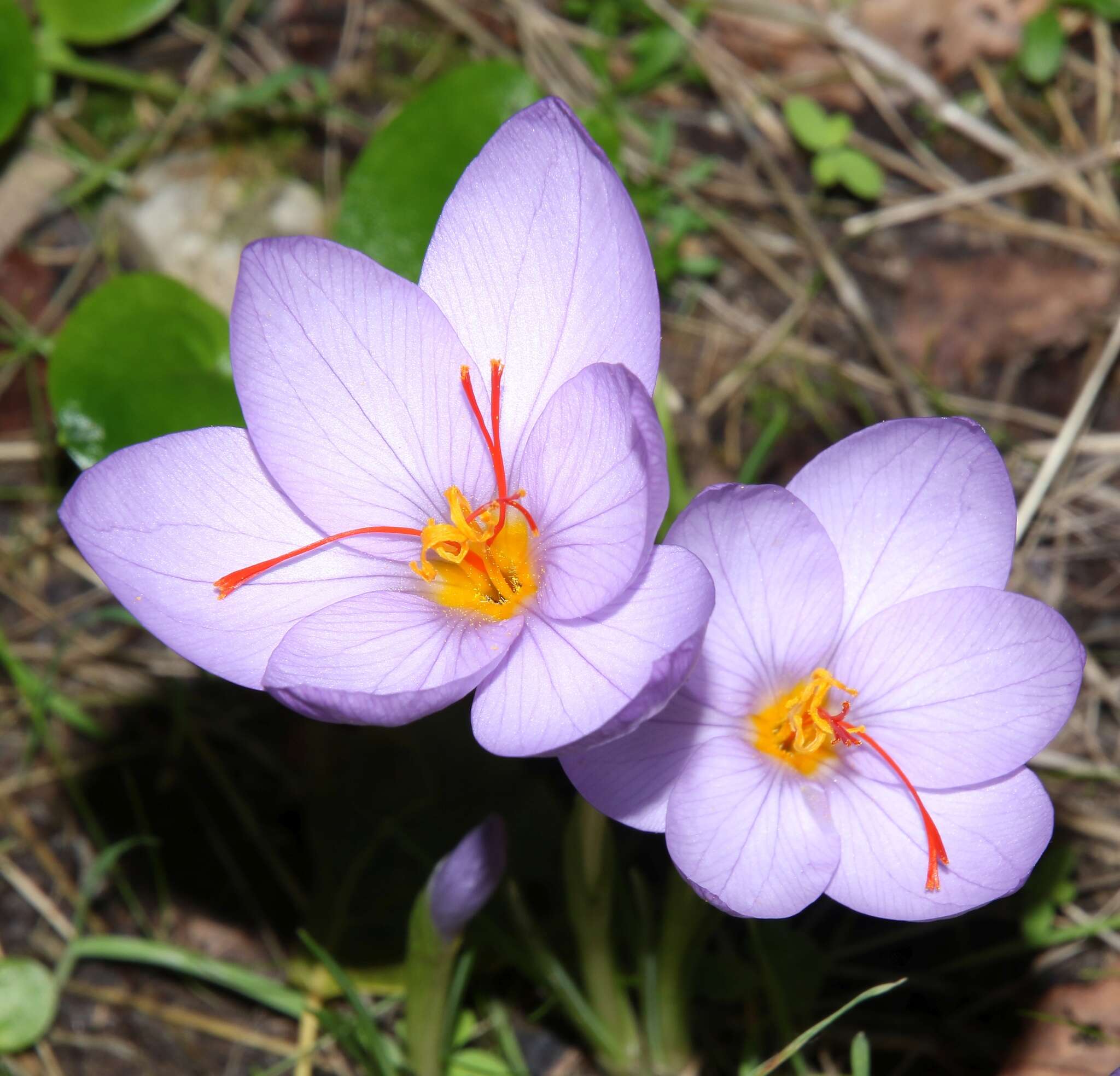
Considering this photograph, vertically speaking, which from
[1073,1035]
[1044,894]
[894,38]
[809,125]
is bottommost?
[1073,1035]

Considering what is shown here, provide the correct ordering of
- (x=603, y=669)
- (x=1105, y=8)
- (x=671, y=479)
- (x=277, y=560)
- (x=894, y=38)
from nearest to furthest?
(x=603, y=669), (x=277, y=560), (x=671, y=479), (x=1105, y=8), (x=894, y=38)

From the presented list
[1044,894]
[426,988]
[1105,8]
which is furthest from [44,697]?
[1105,8]

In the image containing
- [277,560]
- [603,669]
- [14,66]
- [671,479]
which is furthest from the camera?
[14,66]

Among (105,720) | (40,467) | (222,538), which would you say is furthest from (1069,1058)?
(40,467)

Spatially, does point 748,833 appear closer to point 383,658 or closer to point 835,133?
point 383,658

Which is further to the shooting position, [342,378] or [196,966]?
[196,966]
